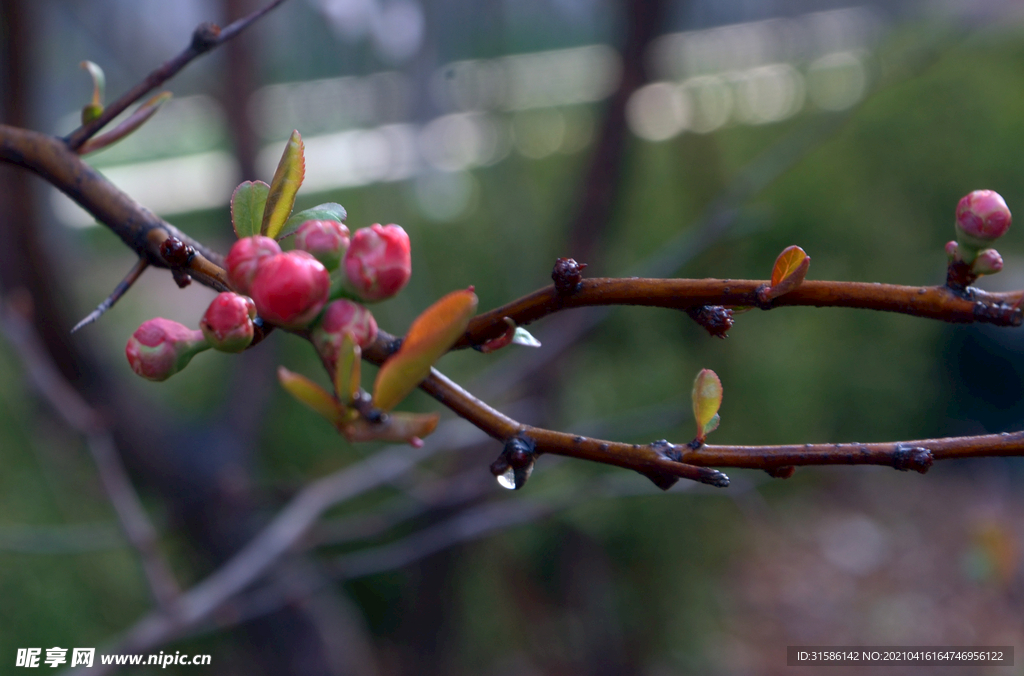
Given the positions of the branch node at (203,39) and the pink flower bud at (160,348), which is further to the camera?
the branch node at (203,39)

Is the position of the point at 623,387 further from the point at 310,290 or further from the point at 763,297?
the point at 310,290

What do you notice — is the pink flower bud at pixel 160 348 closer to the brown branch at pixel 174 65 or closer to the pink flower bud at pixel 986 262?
the brown branch at pixel 174 65

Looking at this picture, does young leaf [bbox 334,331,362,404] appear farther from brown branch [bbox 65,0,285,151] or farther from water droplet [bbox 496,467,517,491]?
brown branch [bbox 65,0,285,151]

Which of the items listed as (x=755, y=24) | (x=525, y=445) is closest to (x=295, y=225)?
(x=525, y=445)

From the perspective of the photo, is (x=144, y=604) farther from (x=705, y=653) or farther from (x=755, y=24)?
(x=755, y=24)

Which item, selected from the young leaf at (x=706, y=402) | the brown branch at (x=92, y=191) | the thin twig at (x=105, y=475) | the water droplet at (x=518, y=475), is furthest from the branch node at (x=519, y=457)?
the thin twig at (x=105, y=475)

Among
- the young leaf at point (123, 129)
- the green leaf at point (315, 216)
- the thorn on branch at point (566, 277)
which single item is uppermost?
the young leaf at point (123, 129)

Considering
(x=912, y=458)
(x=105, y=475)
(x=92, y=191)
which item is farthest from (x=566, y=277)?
(x=105, y=475)
